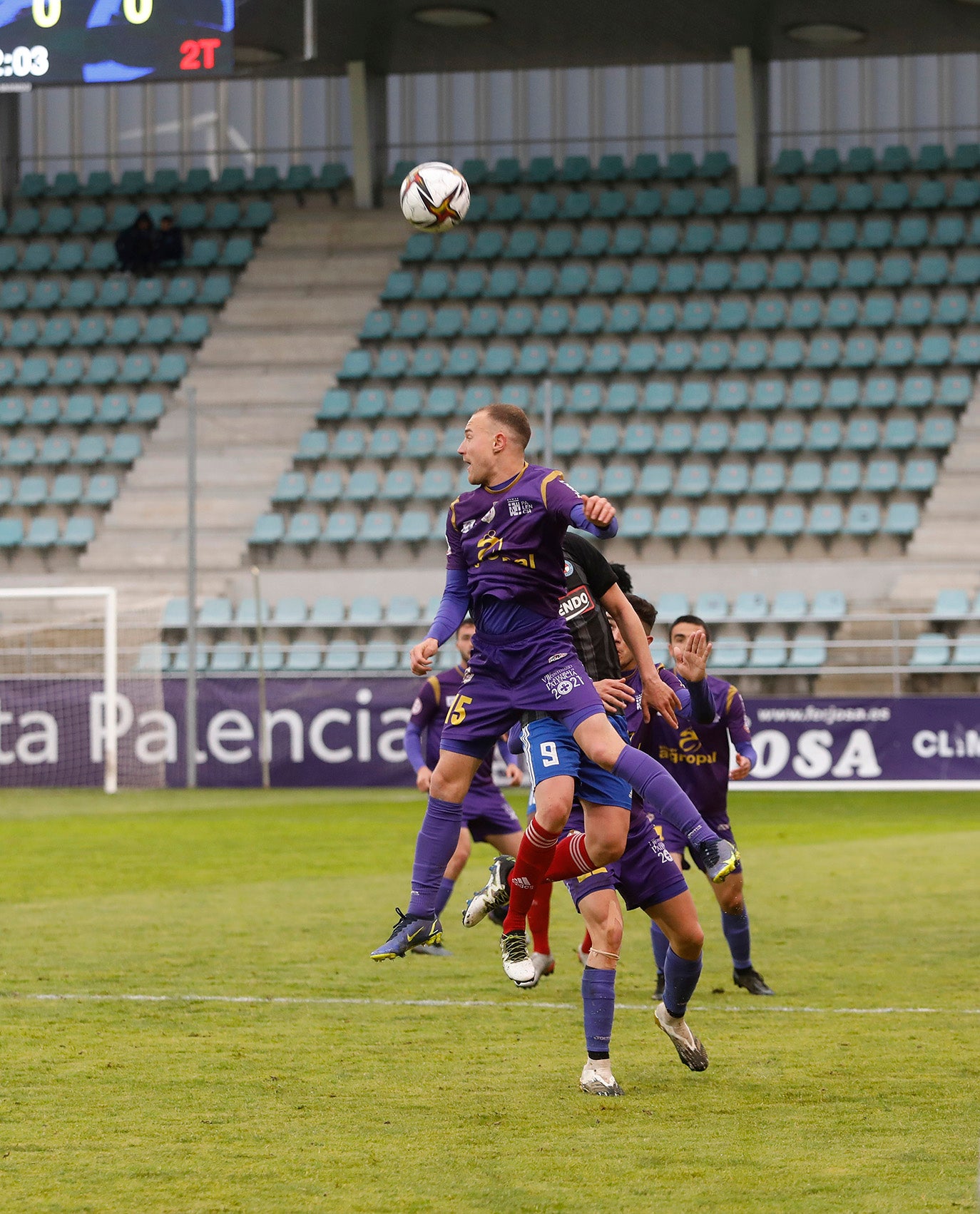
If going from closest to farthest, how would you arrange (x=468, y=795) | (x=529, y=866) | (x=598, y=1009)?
(x=598, y=1009) < (x=529, y=866) < (x=468, y=795)

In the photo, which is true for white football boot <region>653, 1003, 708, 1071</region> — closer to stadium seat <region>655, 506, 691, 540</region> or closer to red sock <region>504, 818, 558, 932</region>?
red sock <region>504, 818, 558, 932</region>

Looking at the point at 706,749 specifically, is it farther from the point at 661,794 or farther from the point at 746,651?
the point at 746,651

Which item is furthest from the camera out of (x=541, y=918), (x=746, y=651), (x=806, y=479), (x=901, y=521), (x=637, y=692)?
(x=806, y=479)

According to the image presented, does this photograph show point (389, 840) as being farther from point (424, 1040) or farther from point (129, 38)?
point (424, 1040)

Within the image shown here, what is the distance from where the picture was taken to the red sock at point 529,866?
6.22 meters

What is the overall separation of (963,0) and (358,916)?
68.0 feet

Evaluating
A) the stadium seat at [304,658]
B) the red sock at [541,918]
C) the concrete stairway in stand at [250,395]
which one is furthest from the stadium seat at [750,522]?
the red sock at [541,918]

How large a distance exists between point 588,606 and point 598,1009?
149 centimetres

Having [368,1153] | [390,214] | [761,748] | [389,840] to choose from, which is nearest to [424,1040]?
Answer: [368,1153]

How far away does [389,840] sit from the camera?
1627 cm

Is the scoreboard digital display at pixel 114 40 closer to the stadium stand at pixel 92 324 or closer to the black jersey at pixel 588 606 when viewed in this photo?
the black jersey at pixel 588 606

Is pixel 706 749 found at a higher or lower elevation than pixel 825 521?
lower

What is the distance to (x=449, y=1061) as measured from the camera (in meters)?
6.70

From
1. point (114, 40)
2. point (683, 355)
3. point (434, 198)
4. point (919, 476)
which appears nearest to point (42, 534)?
point (683, 355)
